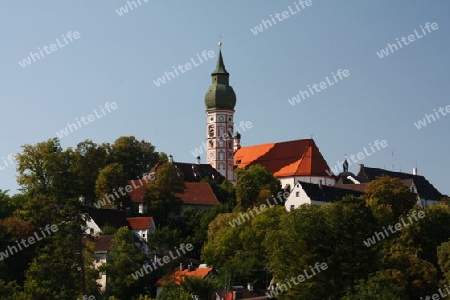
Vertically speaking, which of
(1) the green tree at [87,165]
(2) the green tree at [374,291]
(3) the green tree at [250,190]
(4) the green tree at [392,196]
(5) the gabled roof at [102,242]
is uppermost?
(1) the green tree at [87,165]

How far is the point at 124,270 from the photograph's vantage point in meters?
67.9

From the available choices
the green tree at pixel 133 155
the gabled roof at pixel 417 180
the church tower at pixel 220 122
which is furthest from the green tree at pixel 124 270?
the gabled roof at pixel 417 180

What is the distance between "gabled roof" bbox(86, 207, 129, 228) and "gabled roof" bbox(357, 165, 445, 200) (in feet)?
137

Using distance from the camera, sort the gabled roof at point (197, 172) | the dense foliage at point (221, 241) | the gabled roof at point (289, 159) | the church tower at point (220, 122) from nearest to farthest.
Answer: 1. the dense foliage at point (221, 241)
2. the gabled roof at point (197, 172)
3. the gabled roof at point (289, 159)
4. the church tower at point (220, 122)

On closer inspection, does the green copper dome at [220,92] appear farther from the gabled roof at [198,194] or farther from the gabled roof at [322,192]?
the gabled roof at [322,192]

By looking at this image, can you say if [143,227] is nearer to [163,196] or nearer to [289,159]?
[163,196]

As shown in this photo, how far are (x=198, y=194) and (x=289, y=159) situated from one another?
23.2 metres

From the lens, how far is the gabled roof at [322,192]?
89.9 metres

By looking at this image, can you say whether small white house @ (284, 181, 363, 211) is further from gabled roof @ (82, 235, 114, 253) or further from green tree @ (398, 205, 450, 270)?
green tree @ (398, 205, 450, 270)

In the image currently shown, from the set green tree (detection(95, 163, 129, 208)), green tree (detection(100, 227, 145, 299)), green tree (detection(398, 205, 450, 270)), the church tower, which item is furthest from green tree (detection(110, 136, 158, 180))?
green tree (detection(398, 205, 450, 270))

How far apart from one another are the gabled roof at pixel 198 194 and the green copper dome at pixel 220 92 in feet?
84.2

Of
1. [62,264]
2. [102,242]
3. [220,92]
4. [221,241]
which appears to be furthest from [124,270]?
[220,92]

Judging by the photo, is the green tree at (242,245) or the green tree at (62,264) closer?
the green tree at (62,264)

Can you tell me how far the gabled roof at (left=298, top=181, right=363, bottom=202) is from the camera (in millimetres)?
89938
